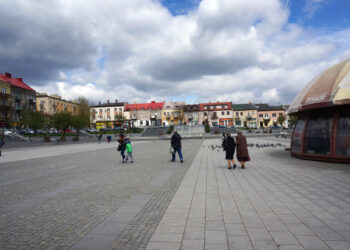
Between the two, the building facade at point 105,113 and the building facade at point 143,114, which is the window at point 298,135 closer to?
the building facade at point 143,114

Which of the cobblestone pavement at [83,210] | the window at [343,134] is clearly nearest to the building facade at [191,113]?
the window at [343,134]

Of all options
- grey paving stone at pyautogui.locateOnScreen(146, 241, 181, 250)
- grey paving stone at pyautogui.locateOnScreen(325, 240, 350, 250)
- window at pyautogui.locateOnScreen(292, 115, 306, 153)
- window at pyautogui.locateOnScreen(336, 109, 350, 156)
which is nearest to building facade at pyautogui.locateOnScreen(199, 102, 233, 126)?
window at pyautogui.locateOnScreen(292, 115, 306, 153)

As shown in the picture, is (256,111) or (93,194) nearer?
(93,194)

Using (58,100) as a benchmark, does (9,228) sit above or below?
below

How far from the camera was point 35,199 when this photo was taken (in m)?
6.53

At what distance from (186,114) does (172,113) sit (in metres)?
5.37

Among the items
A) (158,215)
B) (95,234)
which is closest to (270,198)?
(158,215)

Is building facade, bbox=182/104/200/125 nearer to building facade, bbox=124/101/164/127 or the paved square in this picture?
building facade, bbox=124/101/164/127

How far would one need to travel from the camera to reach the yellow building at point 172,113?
294 feet

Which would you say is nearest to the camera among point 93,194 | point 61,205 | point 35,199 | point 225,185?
point 61,205

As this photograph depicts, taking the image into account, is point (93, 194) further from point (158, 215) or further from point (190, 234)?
point (190, 234)

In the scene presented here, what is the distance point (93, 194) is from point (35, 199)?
1.42 metres

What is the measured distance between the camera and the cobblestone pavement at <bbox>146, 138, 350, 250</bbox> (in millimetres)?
3812

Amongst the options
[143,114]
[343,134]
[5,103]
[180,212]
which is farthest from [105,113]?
[180,212]
